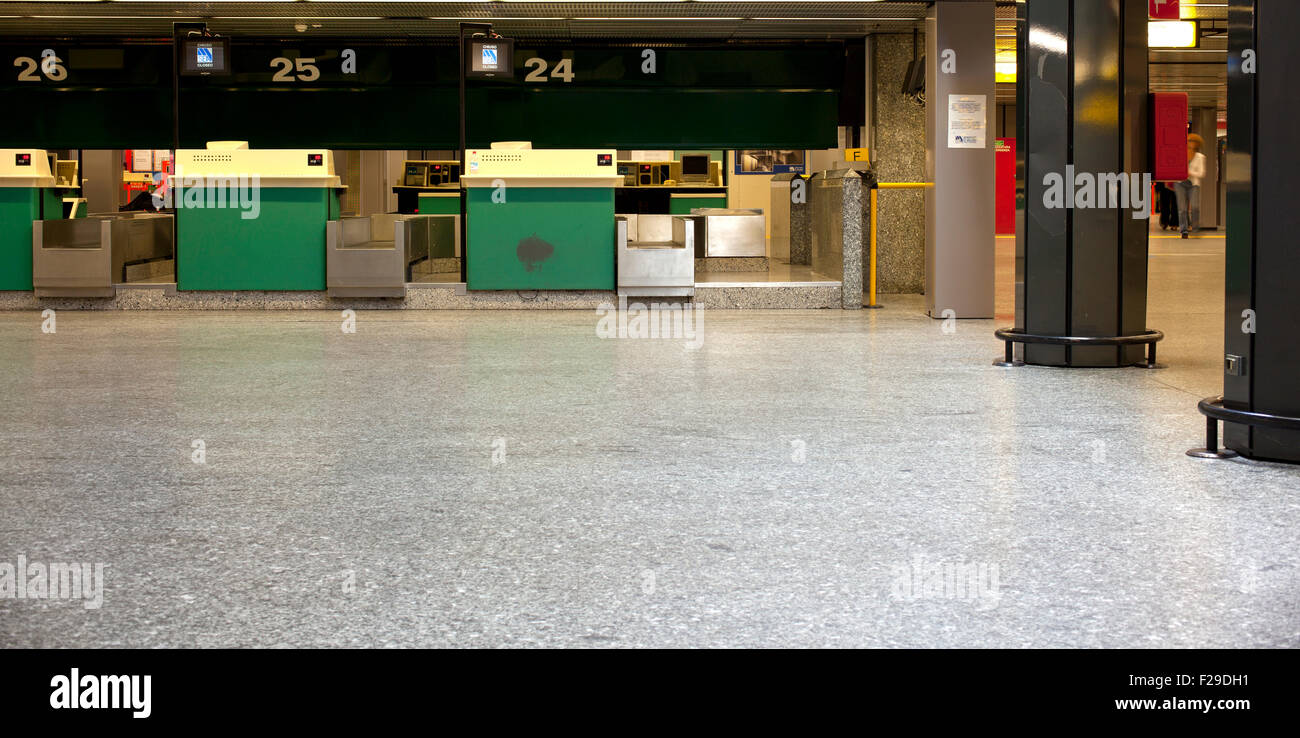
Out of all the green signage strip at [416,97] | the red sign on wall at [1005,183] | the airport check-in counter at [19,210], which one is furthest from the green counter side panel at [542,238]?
the red sign on wall at [1005,183]

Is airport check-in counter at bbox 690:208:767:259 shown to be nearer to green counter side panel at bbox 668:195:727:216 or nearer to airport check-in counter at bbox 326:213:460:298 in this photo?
green counter side panel at bbox 668:195:727:216

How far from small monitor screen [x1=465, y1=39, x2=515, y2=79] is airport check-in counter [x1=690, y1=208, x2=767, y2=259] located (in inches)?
142

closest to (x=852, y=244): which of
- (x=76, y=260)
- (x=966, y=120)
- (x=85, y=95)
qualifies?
(x=966, y=120)

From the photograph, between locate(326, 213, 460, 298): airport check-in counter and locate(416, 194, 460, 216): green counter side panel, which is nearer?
locate(326, 213, 460, 298): airport check-in counter

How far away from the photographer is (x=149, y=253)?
11648 millimetres

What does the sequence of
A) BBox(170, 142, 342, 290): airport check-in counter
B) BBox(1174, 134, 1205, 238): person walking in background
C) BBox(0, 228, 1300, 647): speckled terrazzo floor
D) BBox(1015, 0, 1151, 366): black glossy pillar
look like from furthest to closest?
BBox(1174, 134, 1205, 238): person walking in background
BBox(170, 142, 342, 290): airport check-in counter
BBox(1015, 0, 1151, 366): black glossy pillar
BBox(0, 228, 1300, 647): speckled terrazzo floor

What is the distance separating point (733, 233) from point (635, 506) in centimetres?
1024

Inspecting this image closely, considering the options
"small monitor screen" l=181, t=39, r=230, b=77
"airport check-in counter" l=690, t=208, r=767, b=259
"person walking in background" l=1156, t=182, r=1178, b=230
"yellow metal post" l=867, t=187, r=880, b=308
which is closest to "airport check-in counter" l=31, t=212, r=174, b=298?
"small monitor screen" l=181, t=39, r=230, b=77

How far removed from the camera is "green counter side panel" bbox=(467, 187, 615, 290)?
1041 centimetres

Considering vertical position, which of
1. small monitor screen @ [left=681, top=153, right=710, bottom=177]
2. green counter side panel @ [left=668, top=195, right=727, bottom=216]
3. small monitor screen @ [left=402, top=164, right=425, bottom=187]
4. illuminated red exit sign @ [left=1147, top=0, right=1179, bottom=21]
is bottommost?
green counter side panel @ [left=668, top=195, right=727, bottom=216]

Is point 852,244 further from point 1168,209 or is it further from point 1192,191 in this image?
point 1168,209

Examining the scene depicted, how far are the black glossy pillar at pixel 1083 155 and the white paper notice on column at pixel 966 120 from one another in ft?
9.94
